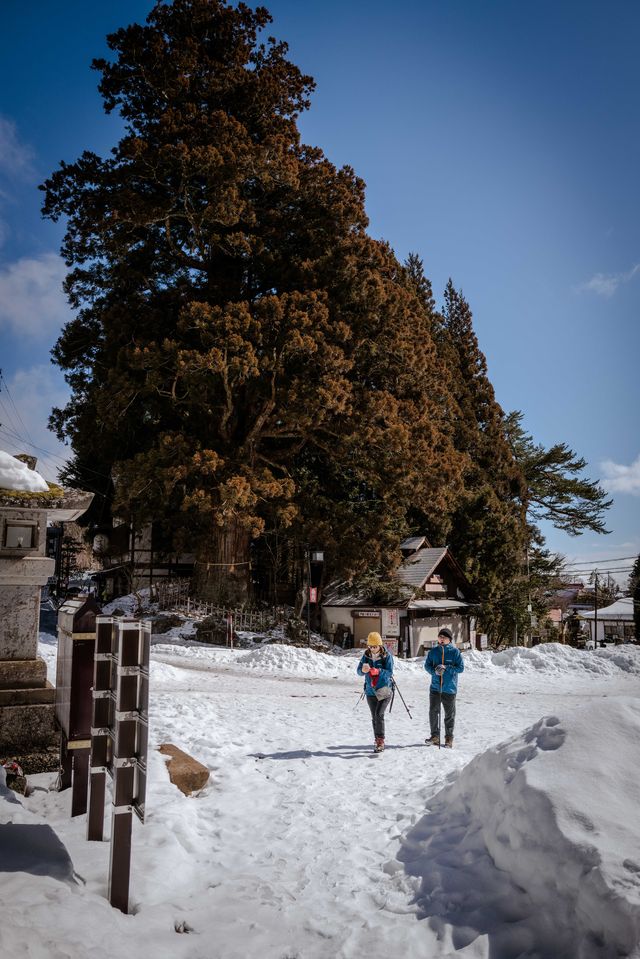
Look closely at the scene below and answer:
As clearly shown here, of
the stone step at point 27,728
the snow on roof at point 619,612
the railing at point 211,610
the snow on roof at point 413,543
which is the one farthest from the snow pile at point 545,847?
the snow on roof at point 619,612

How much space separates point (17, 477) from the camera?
6605mm

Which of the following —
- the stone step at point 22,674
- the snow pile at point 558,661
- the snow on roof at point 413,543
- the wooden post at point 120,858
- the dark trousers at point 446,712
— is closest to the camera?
the wooden post at point 120,858

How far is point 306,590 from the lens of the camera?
2569cm

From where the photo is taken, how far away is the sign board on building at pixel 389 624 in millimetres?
25953

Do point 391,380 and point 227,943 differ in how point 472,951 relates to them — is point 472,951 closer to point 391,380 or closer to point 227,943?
point 227,943

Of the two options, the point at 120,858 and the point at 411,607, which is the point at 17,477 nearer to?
the point at 120,858

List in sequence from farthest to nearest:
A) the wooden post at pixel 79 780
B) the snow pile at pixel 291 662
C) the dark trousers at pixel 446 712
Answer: the snow pile at pixel 291 662, the dark trousers at pixel 446 712, the wooden post at pixel 79 780

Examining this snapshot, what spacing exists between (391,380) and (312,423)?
16.2 feet

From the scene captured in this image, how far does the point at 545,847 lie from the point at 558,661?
1899cm

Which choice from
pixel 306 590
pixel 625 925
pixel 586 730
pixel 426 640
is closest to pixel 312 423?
pixel 306 590

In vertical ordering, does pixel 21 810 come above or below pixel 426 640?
above

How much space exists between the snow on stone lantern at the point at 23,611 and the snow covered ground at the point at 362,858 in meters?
0.73

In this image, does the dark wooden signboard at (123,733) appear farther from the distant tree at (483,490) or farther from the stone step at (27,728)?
the distant tree at (483,490)

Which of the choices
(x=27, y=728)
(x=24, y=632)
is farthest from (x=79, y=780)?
(x=24, y=632)
